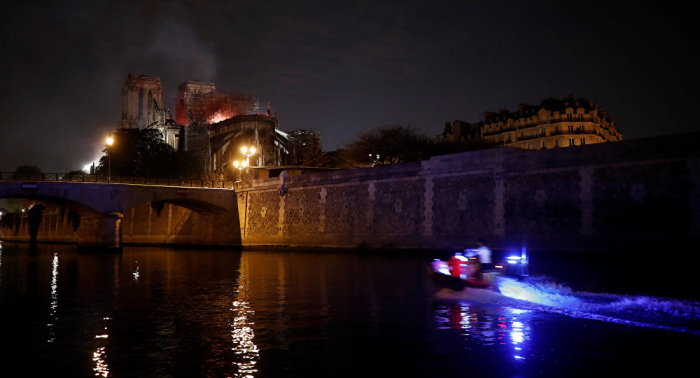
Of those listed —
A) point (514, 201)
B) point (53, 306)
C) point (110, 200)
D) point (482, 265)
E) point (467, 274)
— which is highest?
point (110, 200)

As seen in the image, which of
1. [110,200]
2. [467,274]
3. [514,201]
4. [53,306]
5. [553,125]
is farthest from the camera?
[553,125]

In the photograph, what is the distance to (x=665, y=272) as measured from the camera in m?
24.3

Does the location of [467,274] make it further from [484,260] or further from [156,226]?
[156,226]

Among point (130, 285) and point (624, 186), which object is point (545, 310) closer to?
point (130, 285)

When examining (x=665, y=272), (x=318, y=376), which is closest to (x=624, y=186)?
(x=665, y=272)

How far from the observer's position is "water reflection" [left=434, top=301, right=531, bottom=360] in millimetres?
10914

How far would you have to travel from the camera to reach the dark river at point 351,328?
9.20 meters

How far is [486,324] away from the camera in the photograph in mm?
12836

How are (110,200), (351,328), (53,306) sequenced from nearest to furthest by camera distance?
1. (351,328)
2. (53,306)
3. (110,200)

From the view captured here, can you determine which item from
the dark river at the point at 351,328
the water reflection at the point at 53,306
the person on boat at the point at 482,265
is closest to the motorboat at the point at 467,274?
the person on boat at the point at 482,265

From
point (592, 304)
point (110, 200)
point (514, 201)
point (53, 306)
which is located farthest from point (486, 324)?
point (110, 200)

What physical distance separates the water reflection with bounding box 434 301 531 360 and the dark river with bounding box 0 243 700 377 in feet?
0.13

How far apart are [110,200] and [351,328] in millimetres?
44745

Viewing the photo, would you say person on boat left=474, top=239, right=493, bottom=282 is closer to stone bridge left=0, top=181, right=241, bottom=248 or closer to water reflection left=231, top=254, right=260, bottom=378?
water reflection left=231, top=254, right=260, bottom=378
